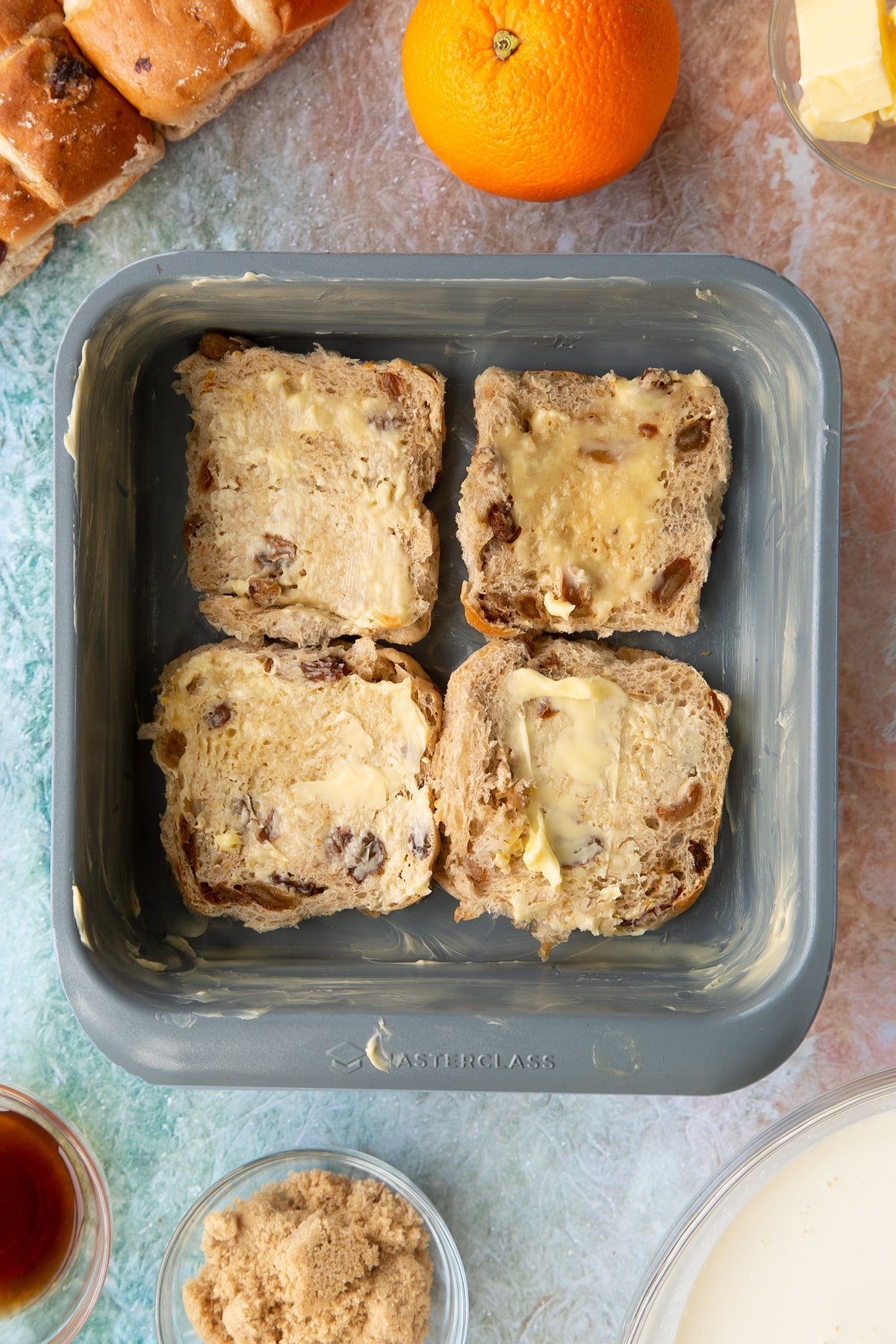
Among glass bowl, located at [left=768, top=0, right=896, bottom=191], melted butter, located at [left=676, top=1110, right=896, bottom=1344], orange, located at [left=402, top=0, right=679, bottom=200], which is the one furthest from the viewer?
glass bowl, located at [left=768, top=0, right=896, bottom=191]

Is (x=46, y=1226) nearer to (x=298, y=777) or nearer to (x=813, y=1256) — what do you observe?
(x=298, y=777)

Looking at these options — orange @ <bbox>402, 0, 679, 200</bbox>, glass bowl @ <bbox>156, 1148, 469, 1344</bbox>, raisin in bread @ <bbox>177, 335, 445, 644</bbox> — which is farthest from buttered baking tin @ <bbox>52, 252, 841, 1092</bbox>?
glass bowl @ <bbox>156, 1148, 469, 1344</bbox>

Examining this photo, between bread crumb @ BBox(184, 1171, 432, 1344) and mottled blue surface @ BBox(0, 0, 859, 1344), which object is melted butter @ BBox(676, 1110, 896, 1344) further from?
bread crumb @ BBox(184, 1171, 432, 1344)

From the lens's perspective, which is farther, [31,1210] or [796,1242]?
[31,1210]

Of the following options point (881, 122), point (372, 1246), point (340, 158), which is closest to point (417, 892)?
point (372, 1246)

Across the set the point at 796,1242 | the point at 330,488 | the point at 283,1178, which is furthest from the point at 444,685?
the point at 796,1242

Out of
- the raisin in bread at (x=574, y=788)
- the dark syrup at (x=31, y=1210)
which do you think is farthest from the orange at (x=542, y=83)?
the dark syrup at (x=31, y=1210)
